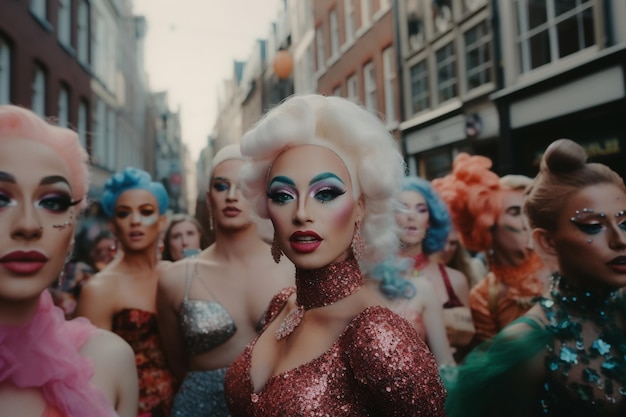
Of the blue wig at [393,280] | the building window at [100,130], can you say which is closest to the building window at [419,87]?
the building window at [100,130]

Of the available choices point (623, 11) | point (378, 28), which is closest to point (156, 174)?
point (378, 28)

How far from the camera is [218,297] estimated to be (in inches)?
110

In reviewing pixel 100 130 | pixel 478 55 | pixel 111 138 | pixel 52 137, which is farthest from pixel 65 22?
pixel 52 137

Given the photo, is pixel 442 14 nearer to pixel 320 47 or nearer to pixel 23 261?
pixel 320 47

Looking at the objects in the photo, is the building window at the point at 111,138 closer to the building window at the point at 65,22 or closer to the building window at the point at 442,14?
the building window at the point at 65,22

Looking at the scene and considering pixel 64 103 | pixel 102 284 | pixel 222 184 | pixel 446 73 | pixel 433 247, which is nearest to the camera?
pixel 222 184

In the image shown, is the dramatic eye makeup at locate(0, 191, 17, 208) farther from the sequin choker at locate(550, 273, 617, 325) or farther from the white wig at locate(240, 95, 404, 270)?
the sequin choker at locate(550, 273, 617, 325)

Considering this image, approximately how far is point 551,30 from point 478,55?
261cm

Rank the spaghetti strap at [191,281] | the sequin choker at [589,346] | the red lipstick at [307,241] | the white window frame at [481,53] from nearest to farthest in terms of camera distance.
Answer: the red lipstick at [307,241], the sequin choker at [589,346], the spaghetti strap at [191,281], the white window frame at [481,53]

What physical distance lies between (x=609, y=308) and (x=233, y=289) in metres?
1.70

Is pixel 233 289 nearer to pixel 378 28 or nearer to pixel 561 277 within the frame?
pixel 561 277

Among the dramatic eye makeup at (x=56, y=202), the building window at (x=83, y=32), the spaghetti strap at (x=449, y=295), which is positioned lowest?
the spaghetti strap at (x=449, y=295)

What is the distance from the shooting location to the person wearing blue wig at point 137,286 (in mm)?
3182

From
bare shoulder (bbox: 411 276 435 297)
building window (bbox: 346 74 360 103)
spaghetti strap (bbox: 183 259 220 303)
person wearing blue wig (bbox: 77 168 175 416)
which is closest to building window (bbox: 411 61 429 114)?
building window (bbox: 346 74 360 103)
